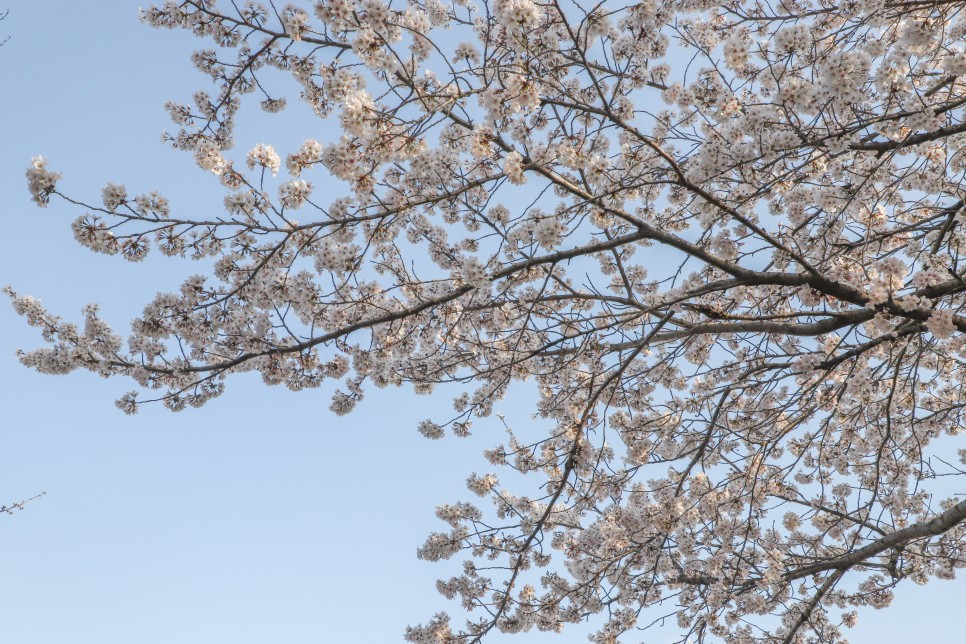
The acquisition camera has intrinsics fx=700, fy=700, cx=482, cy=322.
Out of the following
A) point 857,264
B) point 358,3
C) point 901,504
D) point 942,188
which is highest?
point 358,3

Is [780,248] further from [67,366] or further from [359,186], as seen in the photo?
[67,366]

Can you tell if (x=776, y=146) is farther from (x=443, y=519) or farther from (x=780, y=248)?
(x=443, y=519)

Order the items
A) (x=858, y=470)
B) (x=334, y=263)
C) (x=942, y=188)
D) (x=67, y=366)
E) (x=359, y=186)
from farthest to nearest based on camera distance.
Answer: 1. (x=858, y=470)
2. (x=942, y=188)
3. (x=67, y=366)
4. (x=334, y=263)
5. (x=359, y=186)

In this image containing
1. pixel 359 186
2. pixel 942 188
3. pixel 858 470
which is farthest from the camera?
pixel 858 470

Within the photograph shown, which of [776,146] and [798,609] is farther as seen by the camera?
[798,609]

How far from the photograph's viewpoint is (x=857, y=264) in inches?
180

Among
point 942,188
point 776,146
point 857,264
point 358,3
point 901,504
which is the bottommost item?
point 901,504

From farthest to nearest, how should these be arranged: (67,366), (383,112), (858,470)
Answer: (858,470) → (67,366) → (383,112)

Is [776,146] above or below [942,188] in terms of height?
below

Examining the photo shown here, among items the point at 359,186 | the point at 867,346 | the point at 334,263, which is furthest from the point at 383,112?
the point at 867,346

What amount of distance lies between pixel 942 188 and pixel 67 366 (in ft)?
23.5

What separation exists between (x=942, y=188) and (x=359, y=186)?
4.87 metres

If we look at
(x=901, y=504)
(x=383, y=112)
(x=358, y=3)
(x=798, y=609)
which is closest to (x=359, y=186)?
(x=383, y=112)

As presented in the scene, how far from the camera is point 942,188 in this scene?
5.88 meters
